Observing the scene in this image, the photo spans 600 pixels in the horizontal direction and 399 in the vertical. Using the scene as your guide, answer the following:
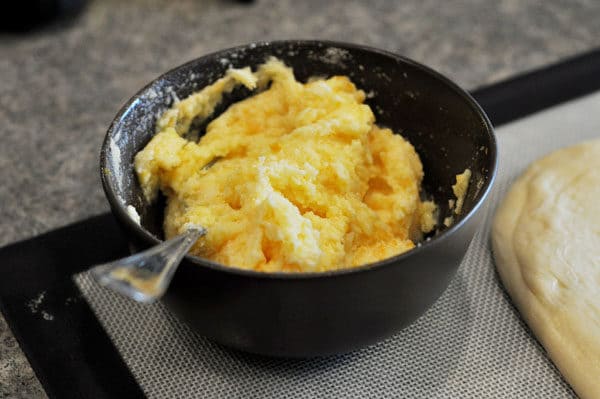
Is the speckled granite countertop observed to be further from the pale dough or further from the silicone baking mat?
the pale dough

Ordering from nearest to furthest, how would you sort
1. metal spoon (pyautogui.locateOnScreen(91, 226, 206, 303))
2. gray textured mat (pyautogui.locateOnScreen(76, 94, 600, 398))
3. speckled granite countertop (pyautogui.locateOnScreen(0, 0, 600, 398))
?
metal spoon (pyautogui.locateOnScreen(91, 226, 206, 303))
gray textured mat (pyautogui.locateOnScreen(76, 94, 600, 398))
speckled granite countertop (pyautogui.locateOnScreen(0, 0, 600, 398))

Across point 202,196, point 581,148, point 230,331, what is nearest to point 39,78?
point 202,196

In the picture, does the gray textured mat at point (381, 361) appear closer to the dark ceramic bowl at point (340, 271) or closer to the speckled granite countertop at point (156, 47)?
the dark ceramic bowl at point (340, 271)

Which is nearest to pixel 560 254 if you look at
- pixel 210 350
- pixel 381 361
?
pixel 381 361

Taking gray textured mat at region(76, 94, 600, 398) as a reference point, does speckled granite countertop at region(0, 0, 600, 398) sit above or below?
above

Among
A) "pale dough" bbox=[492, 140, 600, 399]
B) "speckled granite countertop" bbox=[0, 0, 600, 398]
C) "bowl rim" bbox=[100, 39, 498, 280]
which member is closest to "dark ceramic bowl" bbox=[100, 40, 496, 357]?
"bowl rim" bbox=[100, 39, 498, 280]

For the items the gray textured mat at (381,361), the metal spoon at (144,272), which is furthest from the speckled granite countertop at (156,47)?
the metal spoon at (144,272)

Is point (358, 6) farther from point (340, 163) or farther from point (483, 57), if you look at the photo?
point (340, 163)
